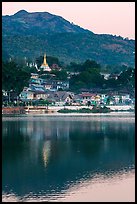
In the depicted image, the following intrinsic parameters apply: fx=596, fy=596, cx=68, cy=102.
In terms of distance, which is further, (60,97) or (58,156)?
(60,97)

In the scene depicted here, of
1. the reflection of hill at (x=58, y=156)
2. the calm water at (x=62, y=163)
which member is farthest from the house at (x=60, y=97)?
the calm water at (x=62, y=163)

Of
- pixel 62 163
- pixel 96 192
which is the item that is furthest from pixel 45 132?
pixel 96 192

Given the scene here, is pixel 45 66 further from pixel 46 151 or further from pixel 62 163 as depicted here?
pixel 62 163

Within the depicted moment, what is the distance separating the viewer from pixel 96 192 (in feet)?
37.3

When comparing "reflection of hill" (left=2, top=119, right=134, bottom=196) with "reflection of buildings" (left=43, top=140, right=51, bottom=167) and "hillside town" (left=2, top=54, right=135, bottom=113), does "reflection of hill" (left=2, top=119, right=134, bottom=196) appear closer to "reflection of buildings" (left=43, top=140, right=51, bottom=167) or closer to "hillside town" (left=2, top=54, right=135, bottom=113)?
"reflection of buildings" (left=43, top=140, right=51, bottom=167)

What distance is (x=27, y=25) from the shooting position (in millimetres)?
167250

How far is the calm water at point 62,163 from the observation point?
38.1 feet

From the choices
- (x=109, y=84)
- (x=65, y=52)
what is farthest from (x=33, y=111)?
(x=65, y=52)

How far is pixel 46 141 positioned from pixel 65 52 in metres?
100

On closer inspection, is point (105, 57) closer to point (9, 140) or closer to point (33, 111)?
point (33, 111)

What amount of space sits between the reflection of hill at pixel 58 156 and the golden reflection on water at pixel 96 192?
0.34 m

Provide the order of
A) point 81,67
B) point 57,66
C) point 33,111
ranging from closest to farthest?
1. point 33,111
2. point 81,67
3. point 57,66

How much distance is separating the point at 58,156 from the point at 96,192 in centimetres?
Result: 499

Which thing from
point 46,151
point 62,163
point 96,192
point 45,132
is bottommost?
point 96,192
